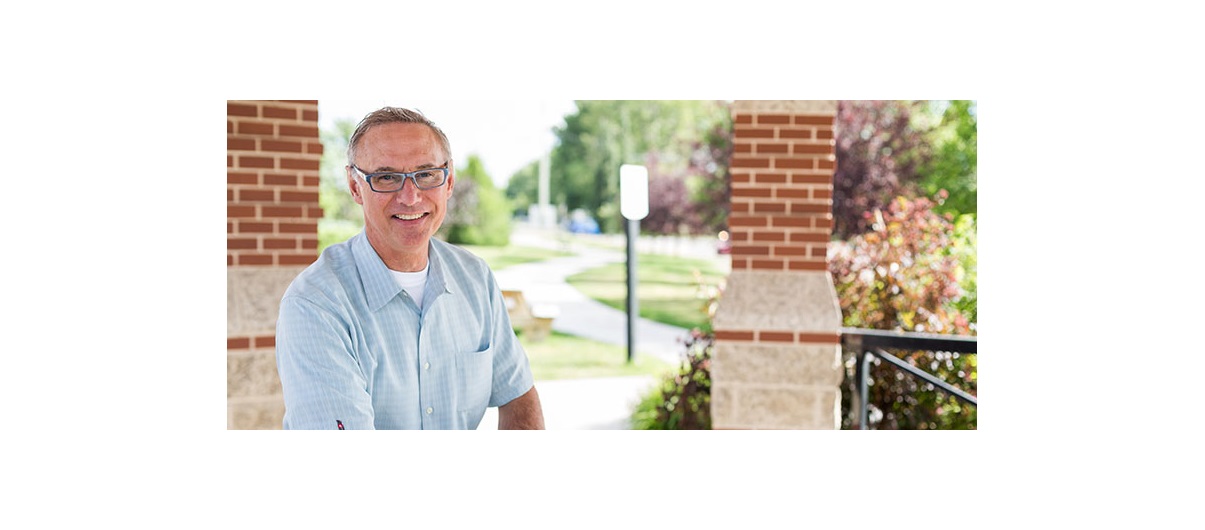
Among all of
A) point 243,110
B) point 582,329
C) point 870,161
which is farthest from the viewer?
point 582,329

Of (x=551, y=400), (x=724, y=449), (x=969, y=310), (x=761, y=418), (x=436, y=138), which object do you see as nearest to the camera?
(x=436, y=138)

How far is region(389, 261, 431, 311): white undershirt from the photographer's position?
9.09 ft

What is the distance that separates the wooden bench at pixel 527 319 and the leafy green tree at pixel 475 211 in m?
2.20

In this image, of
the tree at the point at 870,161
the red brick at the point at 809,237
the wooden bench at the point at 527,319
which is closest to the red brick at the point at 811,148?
the red brick at the point at 809,237

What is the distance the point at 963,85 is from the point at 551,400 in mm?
3805

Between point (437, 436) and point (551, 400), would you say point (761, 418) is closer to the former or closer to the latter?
point (437, 436)

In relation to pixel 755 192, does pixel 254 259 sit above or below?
below

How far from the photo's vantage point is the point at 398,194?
272 cm

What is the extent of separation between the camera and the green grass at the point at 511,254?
1125 cm

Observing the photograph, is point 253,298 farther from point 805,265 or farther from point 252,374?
point 805,265

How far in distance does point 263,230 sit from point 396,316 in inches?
42.1

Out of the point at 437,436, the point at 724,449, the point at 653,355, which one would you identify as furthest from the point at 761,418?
the point at 653,355

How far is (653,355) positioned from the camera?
30.8 ft

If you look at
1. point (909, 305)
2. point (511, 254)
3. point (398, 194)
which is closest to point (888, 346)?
point (909, 305)
